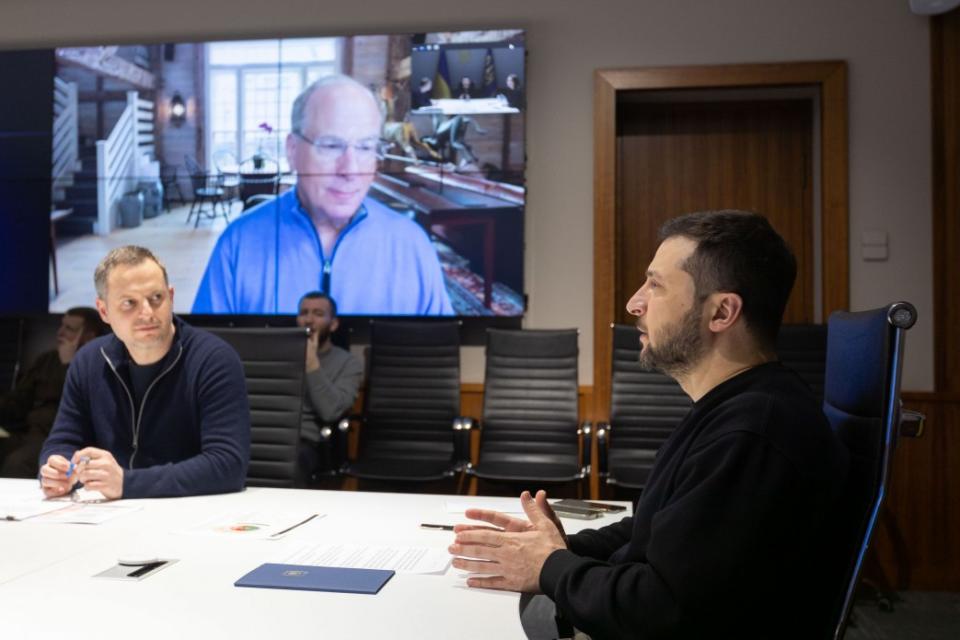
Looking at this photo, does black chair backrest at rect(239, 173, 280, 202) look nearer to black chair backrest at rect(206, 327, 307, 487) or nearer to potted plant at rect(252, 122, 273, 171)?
potted plant at rect(252, 122, 273, 171)

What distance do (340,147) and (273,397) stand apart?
6.73 feet

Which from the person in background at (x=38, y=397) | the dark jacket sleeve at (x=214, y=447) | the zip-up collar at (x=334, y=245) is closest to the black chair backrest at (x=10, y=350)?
the person in background at (x=38, y=397)

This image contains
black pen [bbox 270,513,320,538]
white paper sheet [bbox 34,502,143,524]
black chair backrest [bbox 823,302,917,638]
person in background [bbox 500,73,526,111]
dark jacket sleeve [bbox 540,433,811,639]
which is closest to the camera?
dark jacket sleeve [bbox 540,433,811,639]

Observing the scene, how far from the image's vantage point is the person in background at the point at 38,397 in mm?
4273

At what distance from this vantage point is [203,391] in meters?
2.40

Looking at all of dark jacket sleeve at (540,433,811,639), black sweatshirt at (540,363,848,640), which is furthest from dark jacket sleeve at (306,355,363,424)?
dark jacket sleeve at (540,433,811,639)

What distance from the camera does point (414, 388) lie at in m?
4.30

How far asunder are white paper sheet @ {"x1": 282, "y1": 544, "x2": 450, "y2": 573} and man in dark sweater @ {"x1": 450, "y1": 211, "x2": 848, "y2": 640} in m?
0.08

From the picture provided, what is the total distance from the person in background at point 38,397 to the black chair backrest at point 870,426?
3.99 meters

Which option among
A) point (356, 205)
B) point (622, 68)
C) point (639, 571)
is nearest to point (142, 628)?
point (639, 571)

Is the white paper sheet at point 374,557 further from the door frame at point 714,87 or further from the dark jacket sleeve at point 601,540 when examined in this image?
the door frame at point 714,87

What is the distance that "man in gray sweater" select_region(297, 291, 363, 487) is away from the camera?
3.91m

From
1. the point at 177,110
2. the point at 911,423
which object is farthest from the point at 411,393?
the point at 911,423

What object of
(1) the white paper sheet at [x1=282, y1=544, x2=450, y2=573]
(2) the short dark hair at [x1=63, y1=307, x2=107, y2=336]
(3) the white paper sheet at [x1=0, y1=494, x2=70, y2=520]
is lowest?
(1) the white paper sheet at [x1=282, y1=544, x2=450, y2=573]
